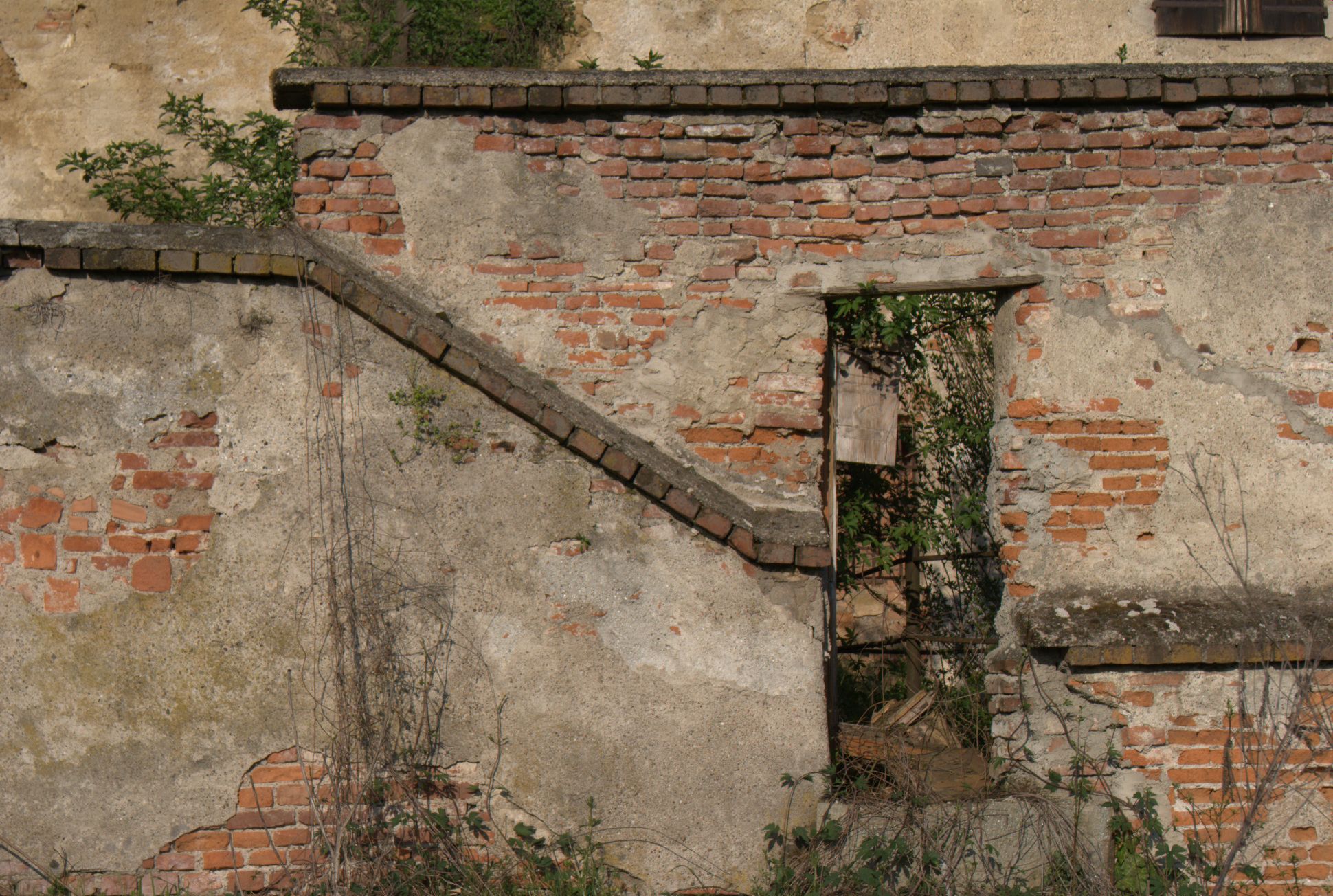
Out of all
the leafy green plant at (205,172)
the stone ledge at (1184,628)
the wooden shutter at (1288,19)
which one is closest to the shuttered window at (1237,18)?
the wooden shutter at (1288,19)

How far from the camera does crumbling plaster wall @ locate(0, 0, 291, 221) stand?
9008mm

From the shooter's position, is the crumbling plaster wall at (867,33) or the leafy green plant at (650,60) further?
the crumbling plaster wall at (867,33)

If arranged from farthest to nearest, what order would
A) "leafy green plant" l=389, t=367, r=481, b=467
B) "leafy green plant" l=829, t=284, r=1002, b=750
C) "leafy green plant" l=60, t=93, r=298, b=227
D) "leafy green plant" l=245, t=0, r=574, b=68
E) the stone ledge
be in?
1. "leafy green plant" l=245, t=0, r=574, b=68
2. "leafy green plant" l=60, t=93, r=298, b=227
3. "leafy green plant" l=829, t=284, r=1002, b=750
4. the stone ledge
5. "leafy green plant" l=389, t=367, r=481, b=467

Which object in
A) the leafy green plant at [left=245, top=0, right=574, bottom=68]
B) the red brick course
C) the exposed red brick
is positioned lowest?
the exposed red brick

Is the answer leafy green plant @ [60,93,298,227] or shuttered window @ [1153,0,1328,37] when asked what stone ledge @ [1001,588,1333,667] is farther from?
shuttered window @ [1153,0,1328,37]

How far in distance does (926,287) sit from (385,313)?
242 cm

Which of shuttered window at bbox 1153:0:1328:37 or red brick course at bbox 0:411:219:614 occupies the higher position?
shuttered window at bbox 1153:0:1328:37

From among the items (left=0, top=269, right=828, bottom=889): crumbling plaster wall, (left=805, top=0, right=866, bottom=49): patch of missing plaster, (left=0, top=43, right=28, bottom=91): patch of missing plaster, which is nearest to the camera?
(left=0, top=269, right=828, bottom=889): crumbling plaster wall

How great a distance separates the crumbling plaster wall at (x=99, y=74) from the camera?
9.01 m

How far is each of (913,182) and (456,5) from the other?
4.22m

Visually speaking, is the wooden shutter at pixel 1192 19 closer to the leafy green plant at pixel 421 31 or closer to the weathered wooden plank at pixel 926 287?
the leafy green plant at pixel 421 31

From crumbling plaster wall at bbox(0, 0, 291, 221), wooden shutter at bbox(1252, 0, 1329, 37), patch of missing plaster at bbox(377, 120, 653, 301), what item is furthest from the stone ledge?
crumbling plaster wall at bbox(0, 0, 291, 221)

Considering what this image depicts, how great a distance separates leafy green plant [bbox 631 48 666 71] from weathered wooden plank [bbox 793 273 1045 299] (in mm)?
1946

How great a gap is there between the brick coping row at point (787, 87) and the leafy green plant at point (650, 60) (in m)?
1.22
